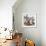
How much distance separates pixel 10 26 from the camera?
13.6 feet

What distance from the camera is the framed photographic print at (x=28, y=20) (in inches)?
188

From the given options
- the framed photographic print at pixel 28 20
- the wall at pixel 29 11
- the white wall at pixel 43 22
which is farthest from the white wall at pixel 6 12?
the white wall at pixel 43 22

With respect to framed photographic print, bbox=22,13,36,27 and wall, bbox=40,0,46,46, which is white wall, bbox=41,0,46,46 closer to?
wall, bbox=40,0,46,46

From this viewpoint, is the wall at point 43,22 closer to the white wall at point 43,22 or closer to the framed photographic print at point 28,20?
the white wall at point 43,22

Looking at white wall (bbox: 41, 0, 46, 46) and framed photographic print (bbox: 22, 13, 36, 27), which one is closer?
white wall (bbox: 41, 0, 46, 46)

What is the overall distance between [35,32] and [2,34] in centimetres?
145

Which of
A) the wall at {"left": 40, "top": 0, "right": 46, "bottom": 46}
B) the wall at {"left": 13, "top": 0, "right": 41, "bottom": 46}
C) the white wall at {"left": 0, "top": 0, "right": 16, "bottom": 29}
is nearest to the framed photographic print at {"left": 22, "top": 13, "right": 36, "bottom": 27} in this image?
the wall at {"left": 13, "top": 0, "right": 41, "bottom": 46}

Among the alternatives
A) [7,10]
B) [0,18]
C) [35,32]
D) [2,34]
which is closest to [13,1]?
[7,10]

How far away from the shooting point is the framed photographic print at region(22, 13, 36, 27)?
4777mm

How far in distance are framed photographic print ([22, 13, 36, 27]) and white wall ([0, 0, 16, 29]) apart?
0.81 metres

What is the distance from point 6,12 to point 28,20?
3.56 feet

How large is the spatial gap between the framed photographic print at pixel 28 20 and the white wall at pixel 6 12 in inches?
31.9

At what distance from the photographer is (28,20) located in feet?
15.7

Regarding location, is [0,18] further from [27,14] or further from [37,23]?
[37,23]
